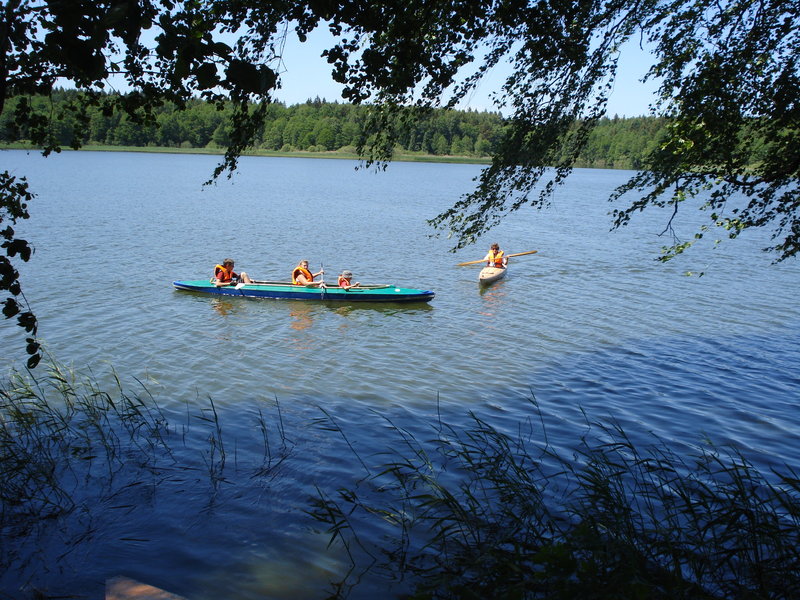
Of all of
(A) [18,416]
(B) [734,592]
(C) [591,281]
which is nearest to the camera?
(B) [734,592]

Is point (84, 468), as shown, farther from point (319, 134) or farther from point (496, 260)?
point (319, 134)

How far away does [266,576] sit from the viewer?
5742 millimetres

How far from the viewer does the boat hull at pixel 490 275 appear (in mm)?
22156

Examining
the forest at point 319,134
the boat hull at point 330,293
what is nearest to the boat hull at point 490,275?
the boat hull at point 330,293

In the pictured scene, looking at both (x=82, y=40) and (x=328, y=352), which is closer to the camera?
(x=82, y=40)

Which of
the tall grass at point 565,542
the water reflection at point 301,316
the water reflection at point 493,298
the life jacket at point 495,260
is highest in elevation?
the tall grass at point 565,542

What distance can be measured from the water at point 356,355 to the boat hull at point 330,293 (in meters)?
0.33

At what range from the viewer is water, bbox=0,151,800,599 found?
6.34 meters

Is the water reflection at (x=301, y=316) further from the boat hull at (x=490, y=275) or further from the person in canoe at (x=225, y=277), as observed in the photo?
the boat hull at (x=490, y=275)

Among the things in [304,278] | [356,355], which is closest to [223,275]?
[304,278]

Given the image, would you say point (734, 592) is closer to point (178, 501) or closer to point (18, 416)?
point (178, 501)

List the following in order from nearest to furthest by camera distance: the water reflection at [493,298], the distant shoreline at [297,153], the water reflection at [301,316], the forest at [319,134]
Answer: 1. the water reflection at [301,316]
2. the water reflection at [493,298]
3. the forest at [319,134]
4. the distant shoreline at [297,153]

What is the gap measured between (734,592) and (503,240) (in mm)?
28356

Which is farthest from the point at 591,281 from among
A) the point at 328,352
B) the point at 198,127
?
the point at 198,127
